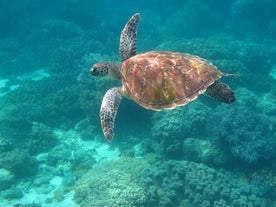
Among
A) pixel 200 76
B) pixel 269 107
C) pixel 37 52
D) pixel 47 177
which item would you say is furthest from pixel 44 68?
pixel 200 76

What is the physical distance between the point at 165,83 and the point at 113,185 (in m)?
3.79

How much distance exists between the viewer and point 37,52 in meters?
20.3

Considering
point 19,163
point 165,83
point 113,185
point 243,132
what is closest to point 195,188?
point 113,185

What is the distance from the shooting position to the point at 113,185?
756 cm

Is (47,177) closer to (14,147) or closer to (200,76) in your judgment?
(14,147)

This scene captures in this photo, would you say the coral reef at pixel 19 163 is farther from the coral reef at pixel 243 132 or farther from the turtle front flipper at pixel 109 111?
the coral reef at pixel 243 132

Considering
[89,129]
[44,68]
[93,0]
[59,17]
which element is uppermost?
[93,0]

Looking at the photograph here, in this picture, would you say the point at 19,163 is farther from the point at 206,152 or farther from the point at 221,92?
the point at 221,92

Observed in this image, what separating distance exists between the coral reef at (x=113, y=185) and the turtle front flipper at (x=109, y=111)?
2761 mm

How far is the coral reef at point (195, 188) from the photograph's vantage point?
6988mm

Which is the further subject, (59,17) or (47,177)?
(59,17)

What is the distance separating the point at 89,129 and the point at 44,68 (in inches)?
400

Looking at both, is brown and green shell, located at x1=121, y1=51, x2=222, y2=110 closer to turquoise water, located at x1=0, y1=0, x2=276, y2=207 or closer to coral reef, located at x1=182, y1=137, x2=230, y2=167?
turquoise water, located at x1=0, y1=0, x2=276, y2=207

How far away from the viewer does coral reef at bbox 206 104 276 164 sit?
8.22 meters
